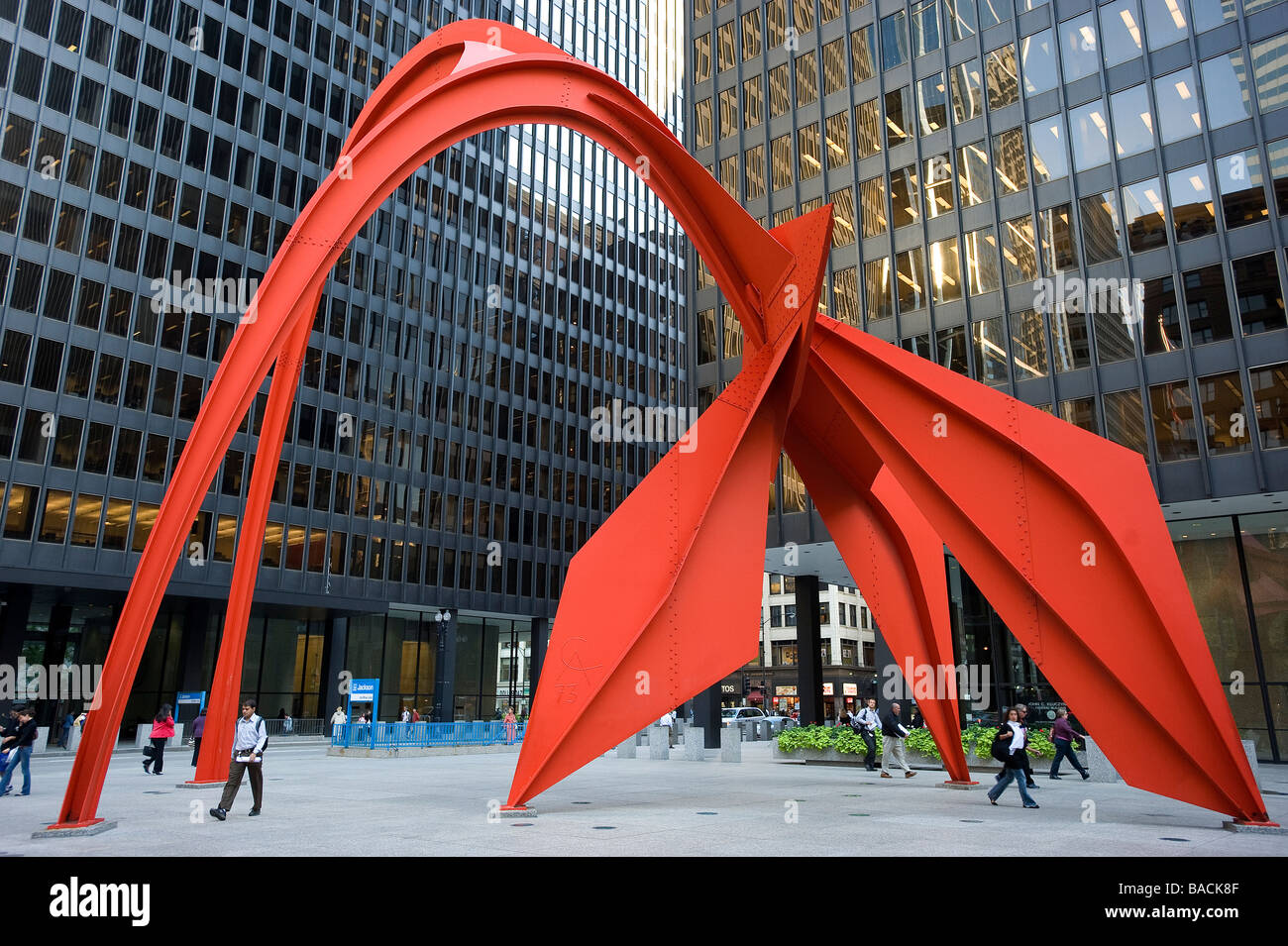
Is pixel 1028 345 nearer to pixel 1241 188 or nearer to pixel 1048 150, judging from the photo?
pixel 1048 150

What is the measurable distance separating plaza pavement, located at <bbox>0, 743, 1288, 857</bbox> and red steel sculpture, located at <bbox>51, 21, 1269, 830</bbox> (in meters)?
1.05

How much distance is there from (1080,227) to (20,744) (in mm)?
30738

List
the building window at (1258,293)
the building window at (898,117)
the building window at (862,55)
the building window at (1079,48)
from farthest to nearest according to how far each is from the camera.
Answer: the building window at (862,55), the building window at (898,117), the building window at (1079,48), the building window at (1258,293)

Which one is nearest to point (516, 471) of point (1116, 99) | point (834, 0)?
point (834, 0)

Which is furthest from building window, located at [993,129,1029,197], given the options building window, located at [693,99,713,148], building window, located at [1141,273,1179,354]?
building window, located at [693,99,713,148]

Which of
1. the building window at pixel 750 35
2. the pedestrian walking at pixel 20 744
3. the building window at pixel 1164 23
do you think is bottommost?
the pedestrian walking at pixel 20 744

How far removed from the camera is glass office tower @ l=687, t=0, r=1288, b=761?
25.3 metres

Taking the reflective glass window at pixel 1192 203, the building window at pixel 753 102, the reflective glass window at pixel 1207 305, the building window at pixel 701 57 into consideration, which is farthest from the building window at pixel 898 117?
the reflective glass window at pixel 1207 305

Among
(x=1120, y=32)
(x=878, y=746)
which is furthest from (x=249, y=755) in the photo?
(x=1120, y=32)

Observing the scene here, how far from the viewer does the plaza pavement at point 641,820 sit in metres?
9.34

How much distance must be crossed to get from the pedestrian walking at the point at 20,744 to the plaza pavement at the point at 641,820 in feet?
1.67

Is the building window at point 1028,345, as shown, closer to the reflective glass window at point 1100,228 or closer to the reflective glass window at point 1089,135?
the reflective glass window at point 1100,228

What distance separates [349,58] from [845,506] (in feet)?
155
